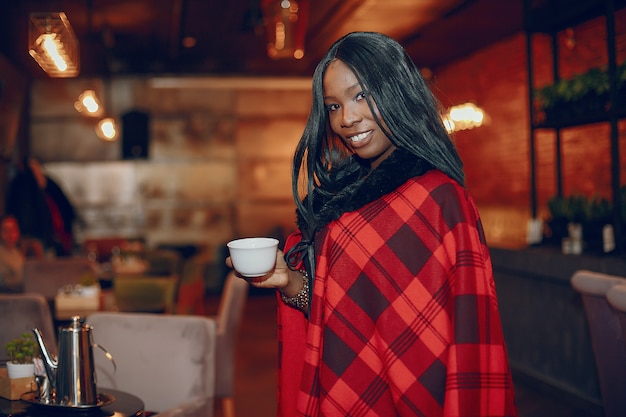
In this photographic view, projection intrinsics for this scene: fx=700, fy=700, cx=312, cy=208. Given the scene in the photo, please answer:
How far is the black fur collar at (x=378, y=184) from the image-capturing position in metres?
1.38

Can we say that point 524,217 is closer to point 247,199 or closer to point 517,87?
point 517,87

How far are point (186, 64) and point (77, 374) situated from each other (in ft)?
30.3

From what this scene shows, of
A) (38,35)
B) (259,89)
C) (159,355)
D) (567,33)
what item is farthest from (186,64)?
(159,355)

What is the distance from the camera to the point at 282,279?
1.47 m

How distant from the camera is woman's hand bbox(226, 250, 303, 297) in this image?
4.65 ft

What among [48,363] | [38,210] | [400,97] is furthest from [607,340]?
[38,210]

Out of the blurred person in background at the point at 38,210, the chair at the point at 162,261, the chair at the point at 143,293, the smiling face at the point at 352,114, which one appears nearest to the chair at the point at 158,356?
the smiling face at the point at 352,114

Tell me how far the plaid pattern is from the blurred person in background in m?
8.15

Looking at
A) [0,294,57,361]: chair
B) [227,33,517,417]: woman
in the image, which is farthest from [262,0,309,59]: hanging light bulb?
[227,33,517,417]: woman

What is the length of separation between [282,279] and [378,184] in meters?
0.29

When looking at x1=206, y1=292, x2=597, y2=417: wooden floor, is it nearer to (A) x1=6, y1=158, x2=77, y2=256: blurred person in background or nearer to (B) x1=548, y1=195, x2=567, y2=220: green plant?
(B) x1=548, y1=195, x2=567, y2=220: green plant

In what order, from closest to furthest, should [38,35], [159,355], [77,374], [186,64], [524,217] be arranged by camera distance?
[77,374]
[159,355]
[38,35]
[524,217]
[186,64]

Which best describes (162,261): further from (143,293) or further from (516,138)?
(516,138)

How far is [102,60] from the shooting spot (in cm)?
1009
